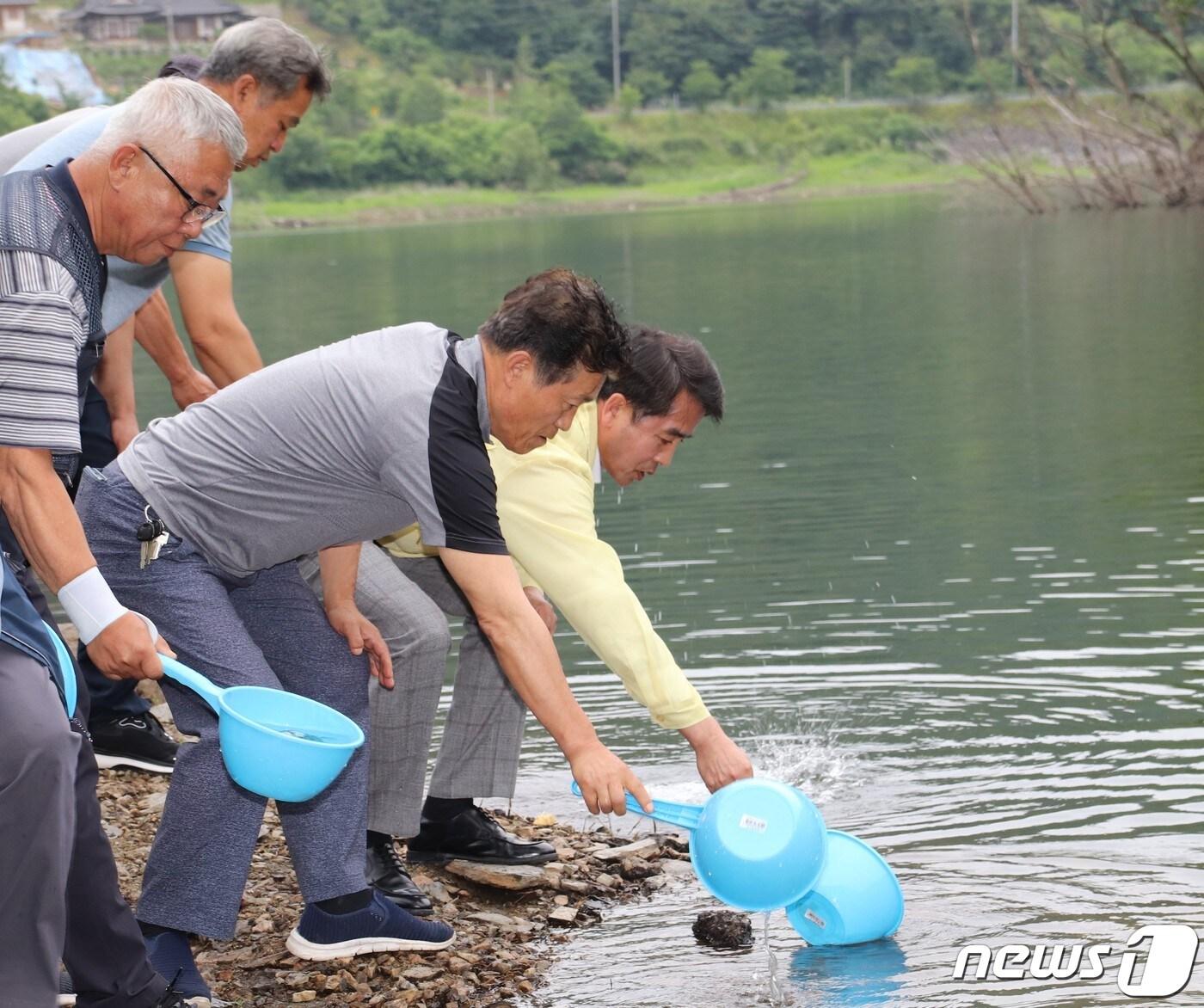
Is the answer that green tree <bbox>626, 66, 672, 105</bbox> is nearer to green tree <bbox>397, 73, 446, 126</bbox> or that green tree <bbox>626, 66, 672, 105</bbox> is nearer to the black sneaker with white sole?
green tree <bbox>397, 73, 446, 126</bbox>

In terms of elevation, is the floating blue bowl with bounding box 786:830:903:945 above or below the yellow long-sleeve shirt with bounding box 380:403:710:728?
below

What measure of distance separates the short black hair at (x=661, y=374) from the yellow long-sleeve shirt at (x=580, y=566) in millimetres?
217

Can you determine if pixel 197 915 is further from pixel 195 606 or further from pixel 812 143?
pixel 812 143

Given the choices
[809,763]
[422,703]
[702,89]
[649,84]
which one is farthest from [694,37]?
[422,703]

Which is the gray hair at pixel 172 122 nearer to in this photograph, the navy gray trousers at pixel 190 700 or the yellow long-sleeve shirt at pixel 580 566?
the navy gray trousers at pixel 190 700

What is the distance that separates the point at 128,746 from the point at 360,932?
6.16 ft

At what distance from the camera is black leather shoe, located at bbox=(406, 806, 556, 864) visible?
555 centimetres

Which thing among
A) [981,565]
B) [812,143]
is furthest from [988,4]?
[981,565]

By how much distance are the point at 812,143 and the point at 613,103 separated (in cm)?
2521

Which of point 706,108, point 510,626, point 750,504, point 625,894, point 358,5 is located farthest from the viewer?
point 358,5

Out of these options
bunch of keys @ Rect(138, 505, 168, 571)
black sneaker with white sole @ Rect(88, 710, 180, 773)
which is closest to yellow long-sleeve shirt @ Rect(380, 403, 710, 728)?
bunch of keys @ Rect(138, 505, 168, 571)

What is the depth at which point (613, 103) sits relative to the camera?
393 ft

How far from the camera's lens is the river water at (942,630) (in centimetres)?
524

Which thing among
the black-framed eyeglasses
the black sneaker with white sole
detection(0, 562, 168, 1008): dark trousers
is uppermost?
the black-framed eyeglasses
